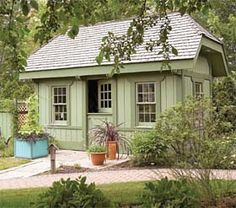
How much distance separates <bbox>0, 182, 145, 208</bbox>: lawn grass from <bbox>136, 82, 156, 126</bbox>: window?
5014 mm

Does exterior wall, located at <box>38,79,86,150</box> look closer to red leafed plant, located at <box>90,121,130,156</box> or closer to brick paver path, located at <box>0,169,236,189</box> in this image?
red leafed plant, located at <box>90,121,130,156</box>

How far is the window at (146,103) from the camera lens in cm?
1400

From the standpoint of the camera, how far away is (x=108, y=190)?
27.3 ft

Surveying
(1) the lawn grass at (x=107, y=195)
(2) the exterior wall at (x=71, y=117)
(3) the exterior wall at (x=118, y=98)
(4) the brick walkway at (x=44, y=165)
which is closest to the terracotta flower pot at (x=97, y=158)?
(4) the brick walkway at (x=44, y=165)

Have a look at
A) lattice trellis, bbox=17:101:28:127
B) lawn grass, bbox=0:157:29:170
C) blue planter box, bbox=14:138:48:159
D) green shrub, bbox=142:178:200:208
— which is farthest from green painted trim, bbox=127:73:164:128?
green shrub, bbox=142:178:200:208

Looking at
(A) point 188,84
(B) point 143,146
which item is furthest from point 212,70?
(B) point 143,146

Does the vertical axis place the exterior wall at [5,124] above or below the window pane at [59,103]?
below

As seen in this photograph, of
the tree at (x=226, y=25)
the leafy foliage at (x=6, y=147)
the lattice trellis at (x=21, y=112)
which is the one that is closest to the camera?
the leafy foliage at (x=6, y=147)

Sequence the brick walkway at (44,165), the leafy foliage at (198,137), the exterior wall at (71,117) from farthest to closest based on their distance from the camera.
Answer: the exterior wall at (71,117)
the brick walkway at (44,165)
the leafy foliage at (198,137)

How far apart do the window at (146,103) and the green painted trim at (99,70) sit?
0.74 m

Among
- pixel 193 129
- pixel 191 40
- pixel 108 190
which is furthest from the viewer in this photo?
pixel 191 40

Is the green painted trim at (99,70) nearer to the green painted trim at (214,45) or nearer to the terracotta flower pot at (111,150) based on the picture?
the green painted trim at (214,45)

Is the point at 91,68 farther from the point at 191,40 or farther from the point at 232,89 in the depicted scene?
the point at 232,89

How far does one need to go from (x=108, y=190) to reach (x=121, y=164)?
4144 mm
